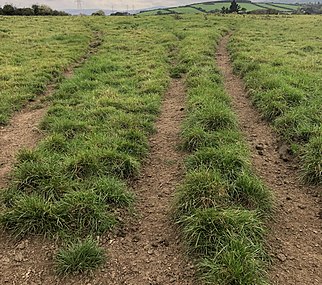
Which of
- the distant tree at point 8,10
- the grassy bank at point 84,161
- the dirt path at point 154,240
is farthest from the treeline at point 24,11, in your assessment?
the dirt path at point 154,240

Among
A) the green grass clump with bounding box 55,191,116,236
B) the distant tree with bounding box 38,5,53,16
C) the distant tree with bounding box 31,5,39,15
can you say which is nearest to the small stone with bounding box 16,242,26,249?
the green grass clump with bounding box 55,191,116,236

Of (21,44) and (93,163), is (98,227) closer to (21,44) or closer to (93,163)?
(93,163)

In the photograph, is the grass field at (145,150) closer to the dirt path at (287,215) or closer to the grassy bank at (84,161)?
the grassy bank at (84,161)

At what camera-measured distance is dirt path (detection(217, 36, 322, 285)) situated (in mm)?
4809

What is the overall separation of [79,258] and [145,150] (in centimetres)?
357

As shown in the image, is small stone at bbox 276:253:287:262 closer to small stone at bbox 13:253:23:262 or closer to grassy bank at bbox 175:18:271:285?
grassy bank at bbox 175:18:271:285

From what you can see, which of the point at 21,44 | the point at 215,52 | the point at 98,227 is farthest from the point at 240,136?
the point at 21,44

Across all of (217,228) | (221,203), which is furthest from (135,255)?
(221,203)

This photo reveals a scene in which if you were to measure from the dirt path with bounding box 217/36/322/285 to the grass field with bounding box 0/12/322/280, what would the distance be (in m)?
0.25

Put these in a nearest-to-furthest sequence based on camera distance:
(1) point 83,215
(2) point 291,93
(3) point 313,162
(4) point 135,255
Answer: (4) point 135,255
(1) point 83,215
(3) point 313,162
(2) point 291,93

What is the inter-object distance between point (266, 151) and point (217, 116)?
157cm

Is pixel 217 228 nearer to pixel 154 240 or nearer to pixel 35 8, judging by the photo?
pixel 154 240

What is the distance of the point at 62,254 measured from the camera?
15.9 feet

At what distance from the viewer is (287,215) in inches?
235
